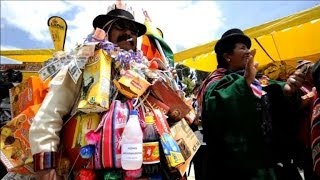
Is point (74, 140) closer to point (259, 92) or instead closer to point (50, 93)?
point (50, 93)

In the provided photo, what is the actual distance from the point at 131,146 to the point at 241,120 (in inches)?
Result: 28.8

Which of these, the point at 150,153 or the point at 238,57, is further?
the point at 238,57

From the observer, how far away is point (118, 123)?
183 centimetres

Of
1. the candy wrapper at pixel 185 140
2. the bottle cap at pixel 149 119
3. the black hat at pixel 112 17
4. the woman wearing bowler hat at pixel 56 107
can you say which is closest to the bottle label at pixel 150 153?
the bottle cap at pixel 149 119

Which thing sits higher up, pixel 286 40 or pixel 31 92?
pixel 286 40

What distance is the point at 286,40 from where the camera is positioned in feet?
15.9

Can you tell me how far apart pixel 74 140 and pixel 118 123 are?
0.30 m

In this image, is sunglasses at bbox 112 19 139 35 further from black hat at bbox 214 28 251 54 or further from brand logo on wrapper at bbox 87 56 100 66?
black hat at bbox 214 28 251 54

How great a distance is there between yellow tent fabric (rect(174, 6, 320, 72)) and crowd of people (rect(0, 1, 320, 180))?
2.15 m

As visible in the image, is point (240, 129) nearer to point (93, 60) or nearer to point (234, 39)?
point (234, 39)

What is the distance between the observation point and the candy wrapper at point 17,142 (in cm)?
200

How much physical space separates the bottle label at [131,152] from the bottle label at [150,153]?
0.24ft

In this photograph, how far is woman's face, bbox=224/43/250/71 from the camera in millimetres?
2412

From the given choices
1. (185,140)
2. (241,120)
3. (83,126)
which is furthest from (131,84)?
(241,120)
